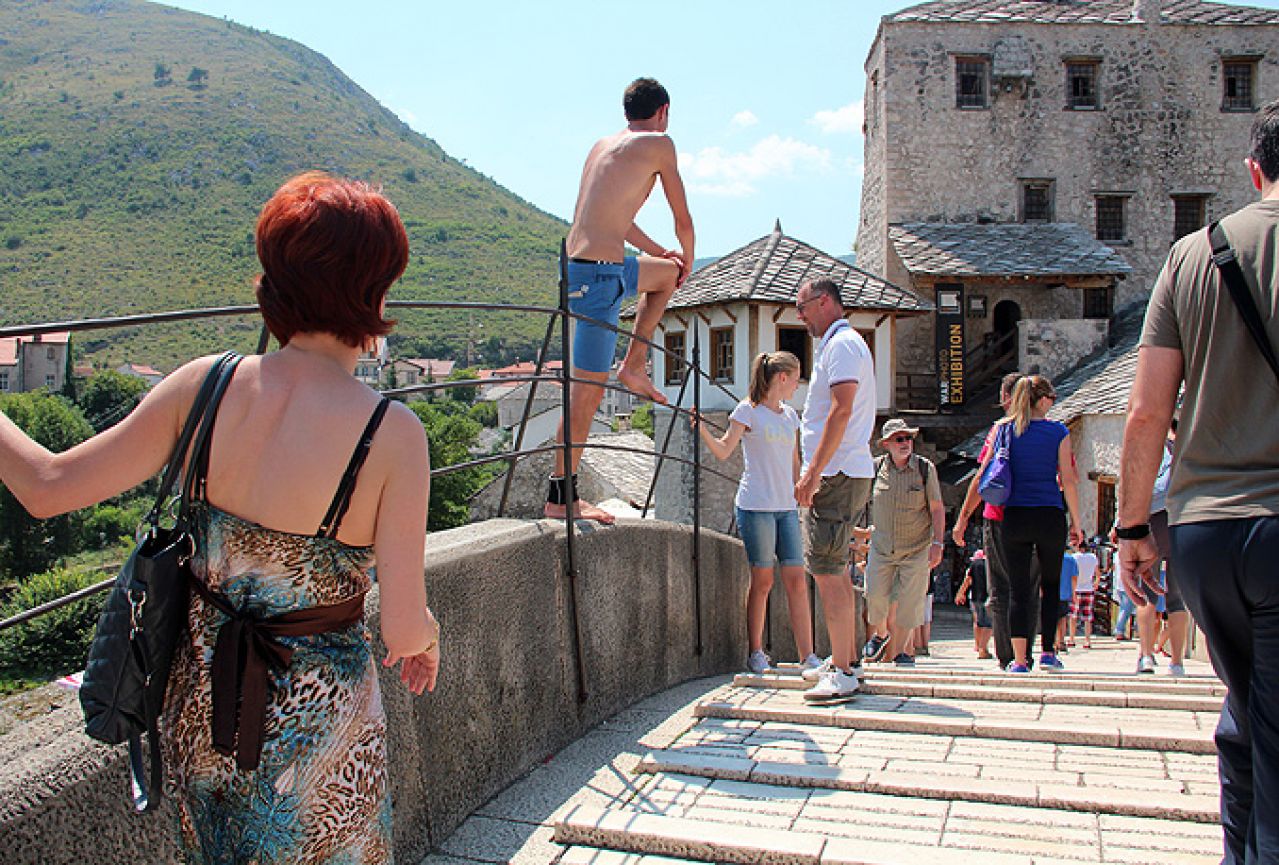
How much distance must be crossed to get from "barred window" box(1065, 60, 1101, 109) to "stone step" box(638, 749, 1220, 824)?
3041 cm

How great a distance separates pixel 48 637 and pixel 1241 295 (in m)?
38.0

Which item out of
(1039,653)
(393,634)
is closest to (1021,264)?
(1039,653)

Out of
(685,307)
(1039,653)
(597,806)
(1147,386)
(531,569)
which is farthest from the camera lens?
(685,307)

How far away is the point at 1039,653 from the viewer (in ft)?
22.1

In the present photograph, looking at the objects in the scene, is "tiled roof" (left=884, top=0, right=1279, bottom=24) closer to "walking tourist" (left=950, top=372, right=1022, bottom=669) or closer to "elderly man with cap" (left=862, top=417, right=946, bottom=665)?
"elderly man with cap" (left=862, top=417, right=946, bottom=665)

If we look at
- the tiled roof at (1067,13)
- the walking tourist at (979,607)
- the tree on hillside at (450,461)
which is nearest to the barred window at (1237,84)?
the tiled roof at (1067,13)

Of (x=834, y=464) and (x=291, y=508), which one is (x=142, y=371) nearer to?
(x=834, y=464)

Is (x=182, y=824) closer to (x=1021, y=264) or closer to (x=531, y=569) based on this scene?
(x=531, y=569)

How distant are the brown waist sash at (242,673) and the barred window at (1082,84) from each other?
3236cm

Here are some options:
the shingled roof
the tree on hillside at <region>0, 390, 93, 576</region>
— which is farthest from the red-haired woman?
the tree on hillside at <region>0, 390, 93, 576</region>

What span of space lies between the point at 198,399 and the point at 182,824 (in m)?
0.74

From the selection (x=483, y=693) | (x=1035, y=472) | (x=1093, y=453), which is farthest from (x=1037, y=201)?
(x=483, y=693)

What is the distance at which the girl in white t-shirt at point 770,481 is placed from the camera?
235 inches

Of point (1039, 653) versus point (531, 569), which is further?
point (1039, 653)
